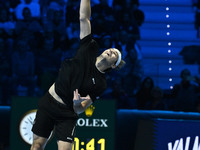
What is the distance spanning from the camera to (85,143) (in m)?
7.25

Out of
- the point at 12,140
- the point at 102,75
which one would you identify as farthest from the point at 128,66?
the point at 102,75

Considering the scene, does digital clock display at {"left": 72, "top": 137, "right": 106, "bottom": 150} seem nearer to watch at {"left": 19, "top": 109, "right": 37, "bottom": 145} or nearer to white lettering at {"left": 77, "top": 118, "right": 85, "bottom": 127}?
white lettering at {"left": 77, "top": 118, "right": 85, "bottom": 127}

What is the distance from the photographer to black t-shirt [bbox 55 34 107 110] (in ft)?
17.7

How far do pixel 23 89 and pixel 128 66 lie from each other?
198 cm

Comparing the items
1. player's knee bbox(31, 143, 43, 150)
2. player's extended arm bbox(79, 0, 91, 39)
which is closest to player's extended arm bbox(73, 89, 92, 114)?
player's knee bbox(31, 143, 43, 150)

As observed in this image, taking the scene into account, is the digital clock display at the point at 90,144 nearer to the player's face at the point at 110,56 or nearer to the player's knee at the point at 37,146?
the player's knee at the point at 37,146

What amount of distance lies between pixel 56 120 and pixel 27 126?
196cm

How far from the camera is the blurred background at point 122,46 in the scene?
28.2ft

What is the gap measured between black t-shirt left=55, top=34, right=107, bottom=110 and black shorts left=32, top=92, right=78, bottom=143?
0.10 m

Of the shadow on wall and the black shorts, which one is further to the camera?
the shadow on wall

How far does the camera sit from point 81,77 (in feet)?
17.7

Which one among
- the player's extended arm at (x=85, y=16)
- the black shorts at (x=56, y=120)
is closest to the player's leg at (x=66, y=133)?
the black shorts at (x=56, y=120)

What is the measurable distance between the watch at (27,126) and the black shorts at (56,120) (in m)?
1.87

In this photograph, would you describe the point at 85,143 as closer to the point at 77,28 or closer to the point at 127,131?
the point at 127,131
